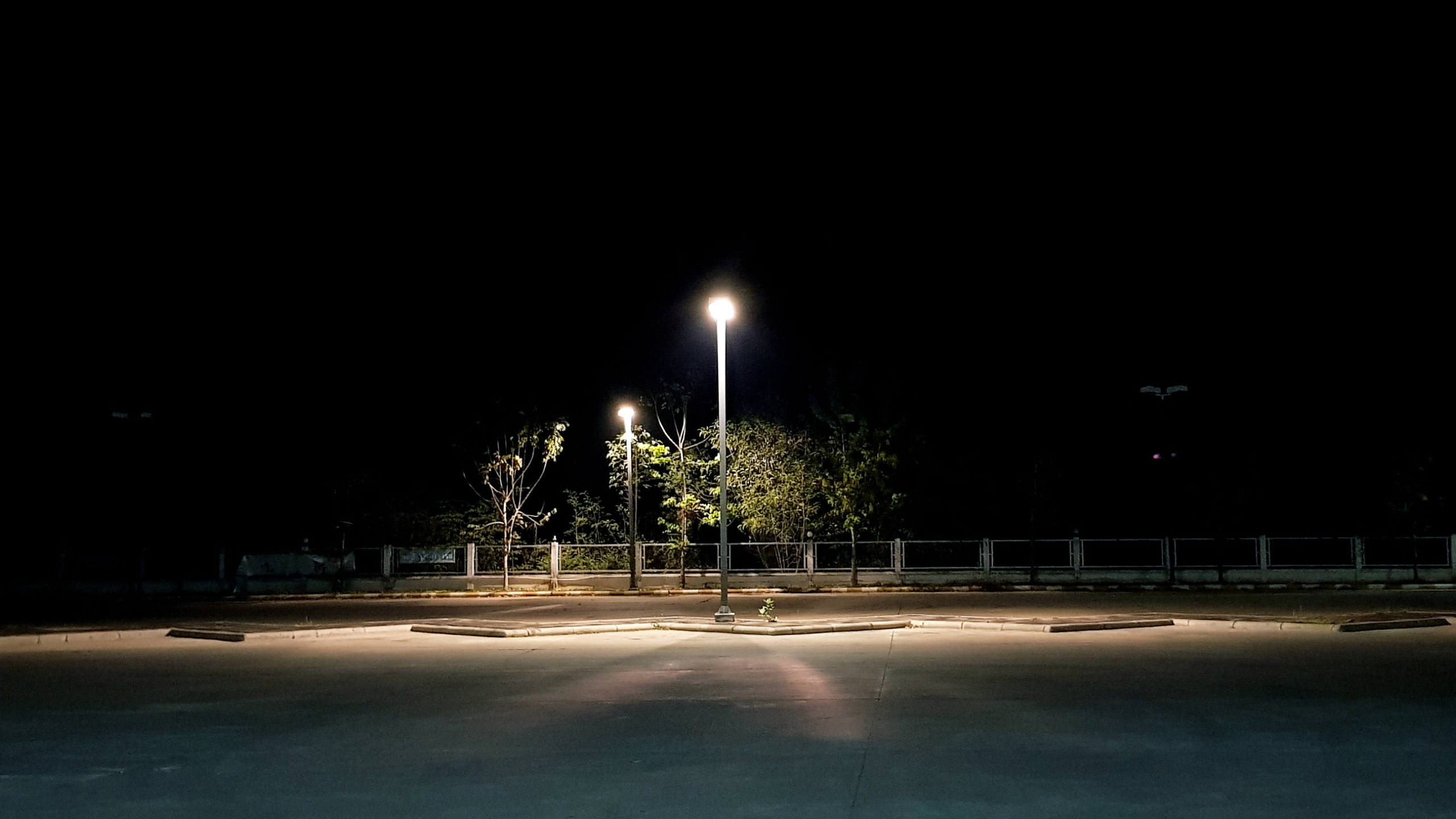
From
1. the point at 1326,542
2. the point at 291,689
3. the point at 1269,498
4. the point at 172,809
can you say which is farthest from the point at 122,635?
the point at 1269,498

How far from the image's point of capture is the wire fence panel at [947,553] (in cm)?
3928

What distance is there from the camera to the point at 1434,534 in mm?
40094

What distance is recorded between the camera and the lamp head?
22953mm

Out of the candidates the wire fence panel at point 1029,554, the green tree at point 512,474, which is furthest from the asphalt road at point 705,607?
the green tree at point 512,474

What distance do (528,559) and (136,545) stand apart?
14.0m

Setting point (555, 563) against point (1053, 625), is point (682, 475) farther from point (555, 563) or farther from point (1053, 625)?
point (1053, 625)

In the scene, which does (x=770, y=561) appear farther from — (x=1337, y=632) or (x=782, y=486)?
(x=1337, y=632)

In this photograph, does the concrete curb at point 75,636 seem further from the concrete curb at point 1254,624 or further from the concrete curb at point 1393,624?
the concrete curb at point 1393,624

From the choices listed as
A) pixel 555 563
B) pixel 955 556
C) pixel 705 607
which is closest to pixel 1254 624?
pixel 705 607

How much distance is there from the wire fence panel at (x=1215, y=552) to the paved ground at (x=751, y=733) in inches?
809

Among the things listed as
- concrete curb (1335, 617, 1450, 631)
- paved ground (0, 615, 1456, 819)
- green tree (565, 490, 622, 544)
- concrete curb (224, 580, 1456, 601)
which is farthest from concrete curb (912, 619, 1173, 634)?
green tree (565, 490, 622, 544)

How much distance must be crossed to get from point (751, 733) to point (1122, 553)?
30.6m

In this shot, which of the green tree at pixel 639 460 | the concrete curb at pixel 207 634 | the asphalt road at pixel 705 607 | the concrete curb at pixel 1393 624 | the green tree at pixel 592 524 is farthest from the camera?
the green tree at pixel 592 524

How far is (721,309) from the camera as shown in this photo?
2300 centimetres
